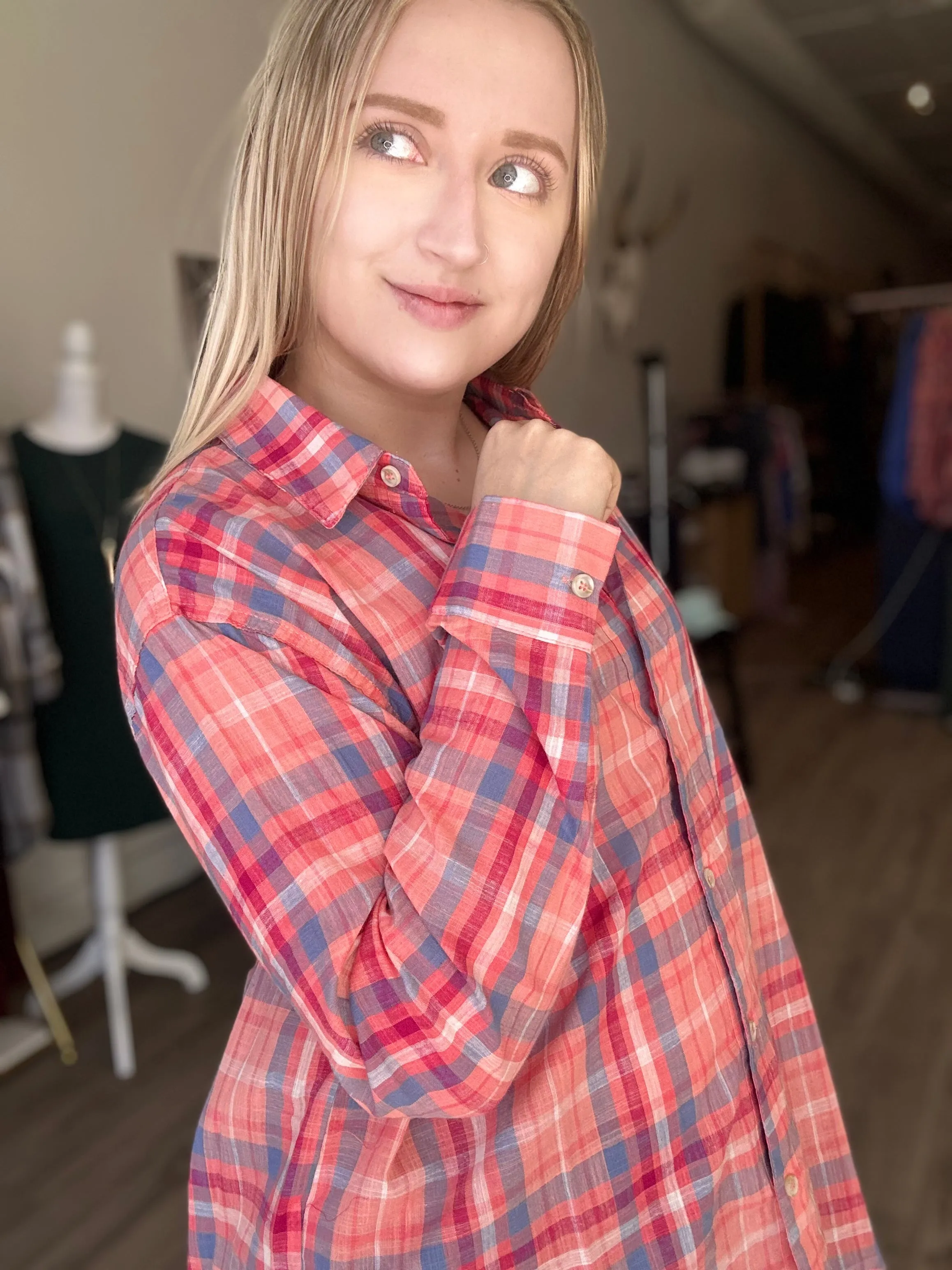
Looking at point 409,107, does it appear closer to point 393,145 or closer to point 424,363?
point 393,145

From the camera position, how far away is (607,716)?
680mm

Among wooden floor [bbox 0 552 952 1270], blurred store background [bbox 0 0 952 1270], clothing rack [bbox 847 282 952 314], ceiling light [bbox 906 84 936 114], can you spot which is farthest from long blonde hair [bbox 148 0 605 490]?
ceiling light [bbox 906 84 936 114]

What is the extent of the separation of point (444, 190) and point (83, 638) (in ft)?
5.47

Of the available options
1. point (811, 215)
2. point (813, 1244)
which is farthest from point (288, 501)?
point (811, 215)

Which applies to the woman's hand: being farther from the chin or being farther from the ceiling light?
the ceiling light

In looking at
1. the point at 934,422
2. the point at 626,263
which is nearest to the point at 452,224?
the point at 934,422

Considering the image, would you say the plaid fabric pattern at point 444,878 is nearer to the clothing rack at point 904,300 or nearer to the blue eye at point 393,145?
the blue eye at point 393,145

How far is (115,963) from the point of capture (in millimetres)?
2152

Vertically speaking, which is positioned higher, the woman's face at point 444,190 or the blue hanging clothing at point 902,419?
the woman's face at point 444,190

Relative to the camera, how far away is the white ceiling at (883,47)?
5.00 meters

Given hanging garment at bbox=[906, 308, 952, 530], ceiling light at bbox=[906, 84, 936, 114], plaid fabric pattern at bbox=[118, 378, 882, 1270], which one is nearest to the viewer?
plaid fabric pattern at bbox=[118, 378, 882, 1270]

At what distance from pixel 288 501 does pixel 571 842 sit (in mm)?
273

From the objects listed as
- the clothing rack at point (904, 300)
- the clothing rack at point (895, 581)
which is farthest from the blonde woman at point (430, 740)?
the clothing rack at point (904, 300)

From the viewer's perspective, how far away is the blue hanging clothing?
3902 mm
